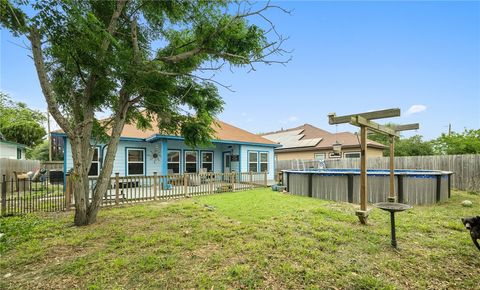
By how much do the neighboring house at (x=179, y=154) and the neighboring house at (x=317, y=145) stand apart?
5829mm

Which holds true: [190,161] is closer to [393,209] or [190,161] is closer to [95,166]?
[95,166]

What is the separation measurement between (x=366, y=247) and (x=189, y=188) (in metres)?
9.04

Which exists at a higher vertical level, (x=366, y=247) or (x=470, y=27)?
(x=470, y=27)

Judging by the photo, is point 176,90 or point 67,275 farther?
point 176,90

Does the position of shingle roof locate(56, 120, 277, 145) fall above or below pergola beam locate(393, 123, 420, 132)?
above

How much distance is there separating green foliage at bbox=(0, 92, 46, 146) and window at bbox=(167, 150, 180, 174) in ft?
74.7

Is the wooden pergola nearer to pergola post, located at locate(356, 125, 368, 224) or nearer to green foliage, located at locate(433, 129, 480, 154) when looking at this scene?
pergola post, located at locate(356, 125, 368, 224)

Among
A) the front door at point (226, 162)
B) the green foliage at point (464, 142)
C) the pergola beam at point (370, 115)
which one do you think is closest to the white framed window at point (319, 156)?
the front door at point (226, 162)

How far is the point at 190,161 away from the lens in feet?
49.4

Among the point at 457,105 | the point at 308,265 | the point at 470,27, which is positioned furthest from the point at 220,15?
the point at 457,105

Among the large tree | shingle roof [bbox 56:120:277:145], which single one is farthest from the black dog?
shingle roof [bbox 56:120:277:145]

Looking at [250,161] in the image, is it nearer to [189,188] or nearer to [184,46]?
[189,188]

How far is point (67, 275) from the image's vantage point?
10.4 feet

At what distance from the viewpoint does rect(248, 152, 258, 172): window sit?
1631cm
